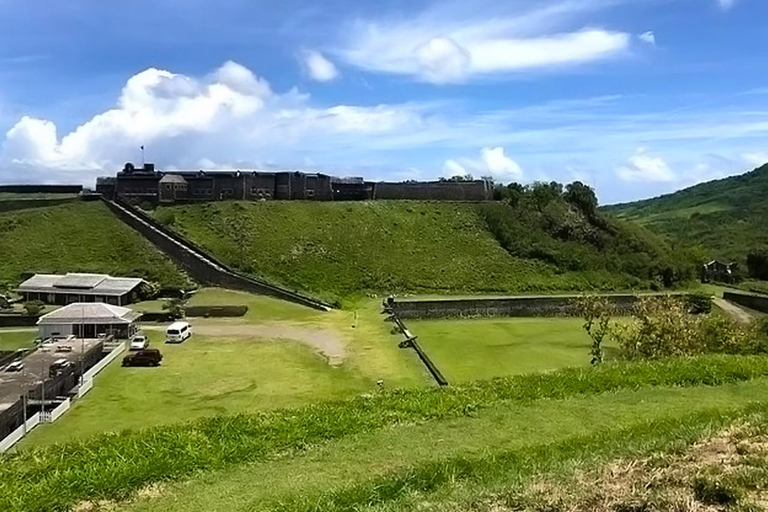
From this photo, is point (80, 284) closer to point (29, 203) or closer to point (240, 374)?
point (240, 374)

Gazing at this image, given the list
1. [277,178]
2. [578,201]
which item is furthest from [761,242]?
[277,178]

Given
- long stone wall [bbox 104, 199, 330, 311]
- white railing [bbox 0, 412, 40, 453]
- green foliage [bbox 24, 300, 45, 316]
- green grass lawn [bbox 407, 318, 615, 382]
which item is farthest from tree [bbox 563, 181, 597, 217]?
white railing [bbox 0, 412, 40, 453]

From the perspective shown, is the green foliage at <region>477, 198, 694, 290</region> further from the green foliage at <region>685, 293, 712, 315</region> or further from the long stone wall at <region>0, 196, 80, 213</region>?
the long stone wall at <region>0, 196, 80, 213</region>

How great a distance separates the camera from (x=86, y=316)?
2547 centimetres

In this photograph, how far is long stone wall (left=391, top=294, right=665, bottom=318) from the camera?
3328 cm

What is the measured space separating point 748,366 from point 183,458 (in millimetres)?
7945

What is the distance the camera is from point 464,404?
28.1 feet

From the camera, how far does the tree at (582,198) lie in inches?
2026

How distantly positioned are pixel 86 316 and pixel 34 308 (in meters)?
A: 6.11

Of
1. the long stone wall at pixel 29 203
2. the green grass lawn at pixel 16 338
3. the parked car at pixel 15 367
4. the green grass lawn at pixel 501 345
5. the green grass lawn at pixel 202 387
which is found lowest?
the green grass lawn at pixel 16 338

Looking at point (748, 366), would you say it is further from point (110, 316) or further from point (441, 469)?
point (110, 316)

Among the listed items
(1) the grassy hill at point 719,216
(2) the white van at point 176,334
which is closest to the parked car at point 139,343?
(2) the white van at point 176,334

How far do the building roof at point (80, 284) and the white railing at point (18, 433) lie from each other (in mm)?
17279

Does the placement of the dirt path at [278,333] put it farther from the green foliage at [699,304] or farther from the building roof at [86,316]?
the green foliage at [699,304]
